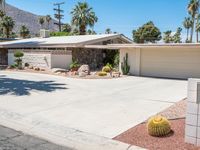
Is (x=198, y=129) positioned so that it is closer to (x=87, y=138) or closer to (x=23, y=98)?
(x=87, y=138)

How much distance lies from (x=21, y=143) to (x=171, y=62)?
52.9ft

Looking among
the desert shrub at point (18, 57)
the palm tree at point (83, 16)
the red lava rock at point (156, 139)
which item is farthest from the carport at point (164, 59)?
the palm tree at point (83, 16)

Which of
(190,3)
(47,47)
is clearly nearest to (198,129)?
(47,47)

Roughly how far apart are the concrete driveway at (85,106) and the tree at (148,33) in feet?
148

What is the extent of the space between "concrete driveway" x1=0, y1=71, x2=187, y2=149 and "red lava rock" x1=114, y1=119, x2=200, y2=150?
383 millimetres

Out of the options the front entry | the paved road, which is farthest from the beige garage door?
the front entry

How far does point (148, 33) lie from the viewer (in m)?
59.1

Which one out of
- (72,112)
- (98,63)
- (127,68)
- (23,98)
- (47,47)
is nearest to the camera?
(72,112)

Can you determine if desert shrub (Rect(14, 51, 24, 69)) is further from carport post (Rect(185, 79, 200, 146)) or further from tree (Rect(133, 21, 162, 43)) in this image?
tree (Rect(133, 21, 162, 43))

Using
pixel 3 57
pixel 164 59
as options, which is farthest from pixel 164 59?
pixel 3 57

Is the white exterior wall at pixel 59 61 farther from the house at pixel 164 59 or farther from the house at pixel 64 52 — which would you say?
the house at pixel 164 59

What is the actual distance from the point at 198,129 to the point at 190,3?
54.9 metres

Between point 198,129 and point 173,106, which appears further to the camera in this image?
point 173,106

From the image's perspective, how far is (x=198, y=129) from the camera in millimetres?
6375
